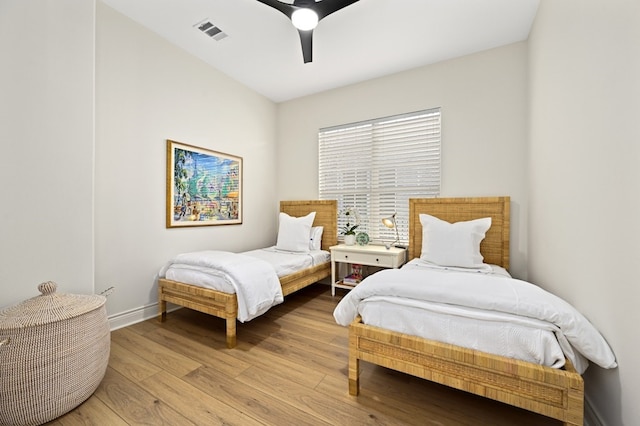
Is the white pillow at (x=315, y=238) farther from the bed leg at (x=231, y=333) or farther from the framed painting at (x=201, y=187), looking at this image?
the bed leg at (x=231, y=333)

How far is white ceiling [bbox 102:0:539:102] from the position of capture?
87.0 inches

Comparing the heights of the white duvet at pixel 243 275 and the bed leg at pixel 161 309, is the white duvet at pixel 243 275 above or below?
above

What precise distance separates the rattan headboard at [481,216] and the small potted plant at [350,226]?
2.52ft

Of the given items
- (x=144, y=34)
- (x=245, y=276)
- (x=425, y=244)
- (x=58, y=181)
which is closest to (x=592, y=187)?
(x=425, y=244)

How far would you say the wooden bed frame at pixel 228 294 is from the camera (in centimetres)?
210

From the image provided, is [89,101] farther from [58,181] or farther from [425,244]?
[425,244]

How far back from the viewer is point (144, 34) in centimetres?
252

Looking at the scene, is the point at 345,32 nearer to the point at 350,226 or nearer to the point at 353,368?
the point at 350,226

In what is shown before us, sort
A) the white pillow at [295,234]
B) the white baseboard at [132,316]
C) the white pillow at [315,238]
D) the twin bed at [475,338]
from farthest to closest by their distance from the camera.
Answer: the white pillow at [315,238], the white pillow at [295,234], the white baseboard at [132,316], the twin bed at [475,338]

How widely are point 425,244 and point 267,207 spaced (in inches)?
94.6

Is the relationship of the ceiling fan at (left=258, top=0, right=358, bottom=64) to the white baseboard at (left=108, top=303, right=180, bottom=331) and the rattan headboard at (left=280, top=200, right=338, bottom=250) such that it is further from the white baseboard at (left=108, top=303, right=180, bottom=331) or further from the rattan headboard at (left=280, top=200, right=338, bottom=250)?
the white baseboard at (left=108, top=303, right=180, bottom=331)

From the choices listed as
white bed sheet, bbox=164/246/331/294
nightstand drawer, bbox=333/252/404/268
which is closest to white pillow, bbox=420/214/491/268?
nightstand drawer, bbox=333/252/404/268

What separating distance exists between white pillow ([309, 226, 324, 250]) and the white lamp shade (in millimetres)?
2382

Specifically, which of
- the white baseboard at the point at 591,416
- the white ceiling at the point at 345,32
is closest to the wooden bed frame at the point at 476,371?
the white baseboard at the point at 591,416
